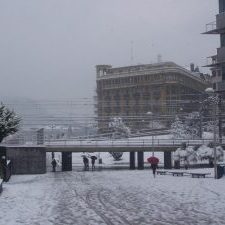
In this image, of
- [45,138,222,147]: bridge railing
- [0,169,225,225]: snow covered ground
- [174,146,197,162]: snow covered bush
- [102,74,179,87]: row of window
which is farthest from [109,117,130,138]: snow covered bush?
[0,169,225,225]: snow covered ground

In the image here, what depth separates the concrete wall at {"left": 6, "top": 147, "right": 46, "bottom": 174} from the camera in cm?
5125

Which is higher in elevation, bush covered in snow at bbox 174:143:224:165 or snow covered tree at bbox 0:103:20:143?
snow covered tree at bbox 0:103:20:143

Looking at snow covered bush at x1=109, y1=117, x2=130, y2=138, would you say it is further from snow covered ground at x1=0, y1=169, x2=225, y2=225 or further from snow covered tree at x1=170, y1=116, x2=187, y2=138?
snow covered ground at x1=0, y1=169, x2=225, y2=225

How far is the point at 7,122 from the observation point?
3919cm

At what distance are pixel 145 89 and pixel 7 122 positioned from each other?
89.7 m

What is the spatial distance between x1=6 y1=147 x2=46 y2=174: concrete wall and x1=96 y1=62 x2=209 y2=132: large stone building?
180 ft

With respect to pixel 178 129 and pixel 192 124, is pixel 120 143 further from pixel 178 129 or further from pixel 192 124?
pixel 192 124

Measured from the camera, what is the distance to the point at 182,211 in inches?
785

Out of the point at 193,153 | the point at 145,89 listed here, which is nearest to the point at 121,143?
the point at 193,153

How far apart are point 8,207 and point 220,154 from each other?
3871 cm

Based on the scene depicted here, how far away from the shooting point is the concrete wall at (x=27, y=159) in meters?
51.2

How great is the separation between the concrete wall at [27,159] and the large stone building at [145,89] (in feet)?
180

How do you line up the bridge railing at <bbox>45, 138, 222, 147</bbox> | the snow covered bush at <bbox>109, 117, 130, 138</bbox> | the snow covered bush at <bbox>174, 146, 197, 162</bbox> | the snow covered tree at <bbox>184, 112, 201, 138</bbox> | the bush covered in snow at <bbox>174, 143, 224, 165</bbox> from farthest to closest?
1. the snow covered bush at <bbox>109, 117, 130, 138</bbox>
2. the snow covered tree at <bbox>184, 112, 201, 138</bbox>
3. the bridge railing at <bbox>45, 138, 222, 147</bbox>
4. the snow covered bush at <bbox>174, 146, 197, 162</bbox>
5. the bush covered in snow at <bbox>174, 143, 224, 165</bbox>

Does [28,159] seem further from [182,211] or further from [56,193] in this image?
[182,211]
